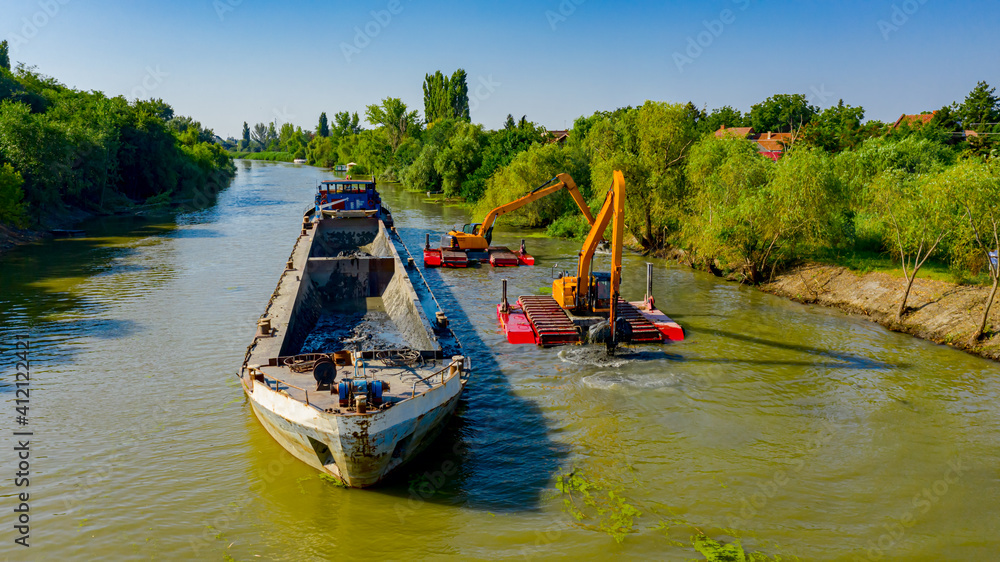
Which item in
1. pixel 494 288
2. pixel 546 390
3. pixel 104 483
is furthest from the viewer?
pixel 494 288

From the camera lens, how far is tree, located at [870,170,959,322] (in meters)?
18.3

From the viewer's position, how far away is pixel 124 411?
45.0 ft

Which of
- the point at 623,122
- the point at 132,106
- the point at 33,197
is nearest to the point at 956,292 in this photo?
the point at 623,122

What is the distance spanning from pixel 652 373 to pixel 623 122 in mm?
24535

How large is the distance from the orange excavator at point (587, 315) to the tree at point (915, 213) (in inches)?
321

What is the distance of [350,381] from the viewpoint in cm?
1036

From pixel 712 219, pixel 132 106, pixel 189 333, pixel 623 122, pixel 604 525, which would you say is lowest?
pixel 604 525

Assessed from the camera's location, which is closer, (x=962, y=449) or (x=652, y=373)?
(x=962, y=449)

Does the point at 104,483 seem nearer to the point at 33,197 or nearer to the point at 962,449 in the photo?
the point at 962,449

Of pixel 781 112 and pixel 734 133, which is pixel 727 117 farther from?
pixel 734 133

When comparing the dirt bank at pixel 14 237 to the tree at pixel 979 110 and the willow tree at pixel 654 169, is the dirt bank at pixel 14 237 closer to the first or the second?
the willow tree at pixel 654 169

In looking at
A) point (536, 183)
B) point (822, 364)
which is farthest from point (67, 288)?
point (536, 183)

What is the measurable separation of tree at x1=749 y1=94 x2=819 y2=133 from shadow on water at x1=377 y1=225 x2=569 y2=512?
7909cm

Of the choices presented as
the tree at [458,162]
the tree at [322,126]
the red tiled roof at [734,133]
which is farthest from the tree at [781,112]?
the tree at [322,126]
